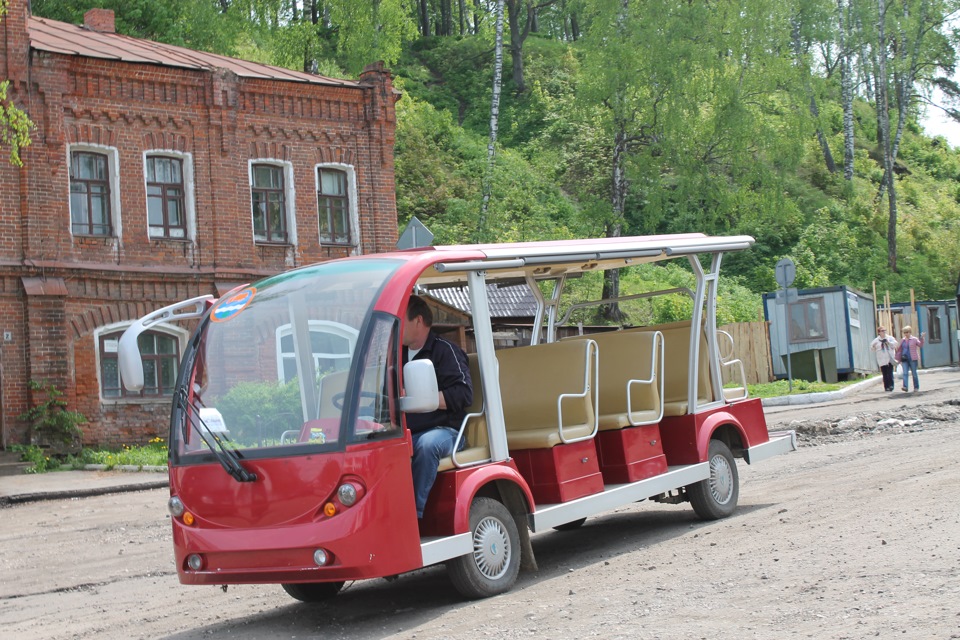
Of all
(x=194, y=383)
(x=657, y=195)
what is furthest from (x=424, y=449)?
(x=657, y=195)

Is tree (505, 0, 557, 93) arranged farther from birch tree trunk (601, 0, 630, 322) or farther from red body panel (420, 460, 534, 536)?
red body panel (420, 460, 534, 536)

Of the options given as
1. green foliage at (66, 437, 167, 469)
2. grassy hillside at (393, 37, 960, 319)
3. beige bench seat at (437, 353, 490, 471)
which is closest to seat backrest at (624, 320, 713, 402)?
beige bench seat at (437, 353, 490, 471)

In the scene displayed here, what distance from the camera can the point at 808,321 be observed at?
103 feet

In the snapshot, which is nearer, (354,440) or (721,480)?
(354,440)

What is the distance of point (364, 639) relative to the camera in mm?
7215

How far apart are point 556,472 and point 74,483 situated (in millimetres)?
13275

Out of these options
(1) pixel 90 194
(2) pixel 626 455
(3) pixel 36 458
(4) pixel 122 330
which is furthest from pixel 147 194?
(2) pixel 626 455

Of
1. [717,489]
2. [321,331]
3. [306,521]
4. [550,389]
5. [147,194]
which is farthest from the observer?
[147,194]

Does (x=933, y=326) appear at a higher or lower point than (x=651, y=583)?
higher

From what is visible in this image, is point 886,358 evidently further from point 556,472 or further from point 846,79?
point 846,79

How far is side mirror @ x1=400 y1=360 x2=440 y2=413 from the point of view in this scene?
750cm

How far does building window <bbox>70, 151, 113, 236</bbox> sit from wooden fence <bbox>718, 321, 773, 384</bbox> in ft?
56.2

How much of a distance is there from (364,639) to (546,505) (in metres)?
2.21

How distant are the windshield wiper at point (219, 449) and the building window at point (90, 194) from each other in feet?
57.0
